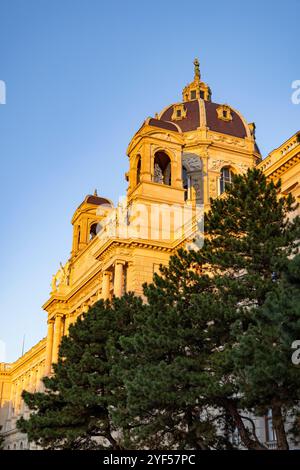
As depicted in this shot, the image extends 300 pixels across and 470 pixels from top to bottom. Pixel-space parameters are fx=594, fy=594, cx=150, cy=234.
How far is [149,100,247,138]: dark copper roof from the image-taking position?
2087 inches

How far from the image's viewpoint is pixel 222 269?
17.9 metres

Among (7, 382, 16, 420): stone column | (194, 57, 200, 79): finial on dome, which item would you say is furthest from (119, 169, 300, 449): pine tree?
(7, 382, 16, 420): stone column

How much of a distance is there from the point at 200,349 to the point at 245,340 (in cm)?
408

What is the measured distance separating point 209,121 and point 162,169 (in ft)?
32.7

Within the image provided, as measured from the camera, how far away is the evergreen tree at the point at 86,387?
22391mm

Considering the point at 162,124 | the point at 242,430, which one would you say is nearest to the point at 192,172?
the point at 162,124

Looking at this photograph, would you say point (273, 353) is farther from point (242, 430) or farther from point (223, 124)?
point (223, 124)

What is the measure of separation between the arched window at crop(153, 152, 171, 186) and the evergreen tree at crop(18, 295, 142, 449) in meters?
20.2

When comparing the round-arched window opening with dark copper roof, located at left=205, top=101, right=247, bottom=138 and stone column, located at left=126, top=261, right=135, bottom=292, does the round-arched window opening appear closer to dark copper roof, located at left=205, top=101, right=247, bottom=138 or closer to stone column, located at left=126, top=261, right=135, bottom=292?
dark copper roof, located at left=205, top=101, right=247, bottom=138

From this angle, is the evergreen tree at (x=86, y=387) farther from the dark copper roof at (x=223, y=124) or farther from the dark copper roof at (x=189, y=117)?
the dark copper roof at (x=223, y=124)

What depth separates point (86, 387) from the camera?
933 inches

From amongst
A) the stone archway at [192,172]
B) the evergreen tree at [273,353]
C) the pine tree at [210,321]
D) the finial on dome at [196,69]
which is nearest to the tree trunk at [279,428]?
the evergreen tree at [273,353]
